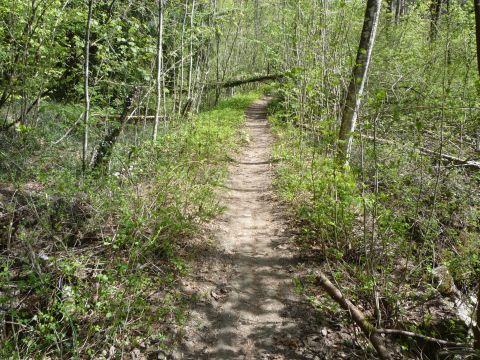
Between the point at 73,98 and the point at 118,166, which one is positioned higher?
the point at 73,98

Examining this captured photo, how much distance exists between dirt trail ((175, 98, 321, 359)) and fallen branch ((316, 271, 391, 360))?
1.33 feet

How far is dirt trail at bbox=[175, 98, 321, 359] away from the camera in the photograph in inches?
141

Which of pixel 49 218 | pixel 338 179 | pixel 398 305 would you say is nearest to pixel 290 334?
pixel 398 305

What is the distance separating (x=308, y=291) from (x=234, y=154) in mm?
6465

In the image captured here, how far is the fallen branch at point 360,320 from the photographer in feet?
10.3

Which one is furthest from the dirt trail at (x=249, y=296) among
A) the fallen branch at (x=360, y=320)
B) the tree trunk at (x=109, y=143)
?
the tree trunk at (x=109, y=143)

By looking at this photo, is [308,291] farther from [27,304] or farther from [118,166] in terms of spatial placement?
[118,166]

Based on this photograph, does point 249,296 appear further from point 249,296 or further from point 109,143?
point 109,143

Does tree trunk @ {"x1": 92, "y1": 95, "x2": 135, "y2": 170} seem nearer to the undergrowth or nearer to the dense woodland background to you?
the dense woodland background

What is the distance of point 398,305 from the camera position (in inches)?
151

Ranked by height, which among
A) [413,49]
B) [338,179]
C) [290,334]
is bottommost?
[290,334]

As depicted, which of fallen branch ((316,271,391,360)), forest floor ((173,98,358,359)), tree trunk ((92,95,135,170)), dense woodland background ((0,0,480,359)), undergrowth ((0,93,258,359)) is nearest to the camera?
fallen branch ((316,271,391,360))

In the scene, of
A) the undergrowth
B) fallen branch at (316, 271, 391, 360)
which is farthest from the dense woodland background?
fallen branch at (316, 271, 391, 360)

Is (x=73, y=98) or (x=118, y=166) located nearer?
(x=118, y=166)
